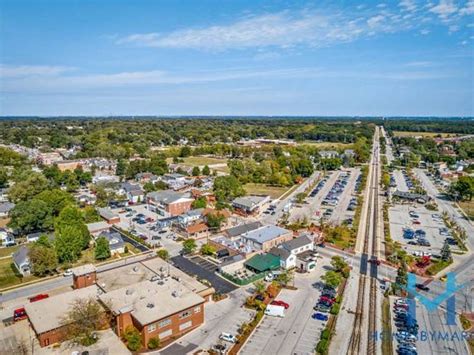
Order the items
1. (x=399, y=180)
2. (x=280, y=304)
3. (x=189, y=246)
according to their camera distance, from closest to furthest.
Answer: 1. (x=280, y=304)
2. (x=189, y=246)
3. (x=399, y=180)

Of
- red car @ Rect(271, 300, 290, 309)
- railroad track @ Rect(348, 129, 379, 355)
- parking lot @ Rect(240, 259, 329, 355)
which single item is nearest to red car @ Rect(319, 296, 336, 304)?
parking lot @ Rect(240, 259, 329, 355)

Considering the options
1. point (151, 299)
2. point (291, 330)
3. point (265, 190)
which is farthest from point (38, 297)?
point (265, 190)

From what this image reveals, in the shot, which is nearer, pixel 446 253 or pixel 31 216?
pixel 446 253

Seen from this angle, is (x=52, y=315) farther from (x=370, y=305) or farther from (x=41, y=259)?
(x=370, y=305)

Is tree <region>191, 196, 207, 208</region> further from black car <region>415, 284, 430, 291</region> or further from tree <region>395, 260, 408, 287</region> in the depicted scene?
black car <region>415, 284, 430, 291</region>

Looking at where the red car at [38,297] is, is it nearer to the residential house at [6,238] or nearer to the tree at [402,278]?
the residential house at [6,238]

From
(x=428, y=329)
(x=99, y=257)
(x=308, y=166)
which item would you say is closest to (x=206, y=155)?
(x=308, y=166)
